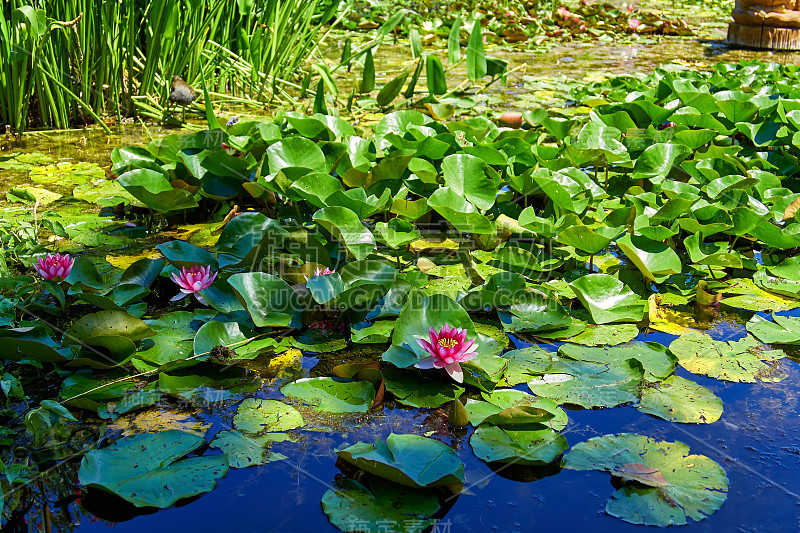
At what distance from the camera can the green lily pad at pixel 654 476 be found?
104 centimetres

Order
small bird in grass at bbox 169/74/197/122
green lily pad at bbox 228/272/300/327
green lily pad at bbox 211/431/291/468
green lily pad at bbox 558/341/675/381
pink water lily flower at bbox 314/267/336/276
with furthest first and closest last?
small bird in grass at bbox 169/74/197/122 < pink water lily flower at bbox 314/267/336/276 < green lily pad at bbox 228/272/300/327 < green lily pad at bbox 558/341/675/381 < green lily pad at bbox 211/431/291/468

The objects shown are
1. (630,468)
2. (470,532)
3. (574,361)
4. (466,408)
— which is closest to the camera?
(470,532)

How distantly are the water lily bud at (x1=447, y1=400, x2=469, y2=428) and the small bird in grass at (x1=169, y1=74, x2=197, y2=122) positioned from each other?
8.37ft

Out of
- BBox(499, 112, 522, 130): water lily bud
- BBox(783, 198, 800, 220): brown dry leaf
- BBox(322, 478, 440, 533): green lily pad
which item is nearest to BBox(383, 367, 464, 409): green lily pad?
BBox(322, 478, 440, 533): green lily pad

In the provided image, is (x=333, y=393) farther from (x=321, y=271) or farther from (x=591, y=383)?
(x=591, y=383)

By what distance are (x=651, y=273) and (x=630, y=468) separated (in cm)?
74

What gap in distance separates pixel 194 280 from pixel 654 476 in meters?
1.09

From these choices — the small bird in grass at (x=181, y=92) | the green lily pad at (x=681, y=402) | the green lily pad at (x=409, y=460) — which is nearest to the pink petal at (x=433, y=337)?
the green lily pad at (x=409, y=460)

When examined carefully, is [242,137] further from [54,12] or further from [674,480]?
[674,480]

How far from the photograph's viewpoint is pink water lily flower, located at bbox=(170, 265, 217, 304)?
1.59 m

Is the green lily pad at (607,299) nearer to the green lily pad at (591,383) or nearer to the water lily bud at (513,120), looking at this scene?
the green lily pad at (591,383)

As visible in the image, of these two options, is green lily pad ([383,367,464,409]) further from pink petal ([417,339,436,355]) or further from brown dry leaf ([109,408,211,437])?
brown dry leaf ([109,408,211,437])

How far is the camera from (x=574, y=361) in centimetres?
146

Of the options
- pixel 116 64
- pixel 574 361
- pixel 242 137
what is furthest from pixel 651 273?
pixel 116 64
